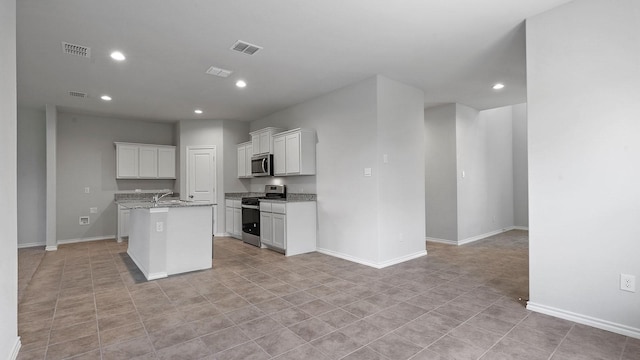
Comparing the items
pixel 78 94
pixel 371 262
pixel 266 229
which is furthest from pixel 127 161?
pixel 371 262

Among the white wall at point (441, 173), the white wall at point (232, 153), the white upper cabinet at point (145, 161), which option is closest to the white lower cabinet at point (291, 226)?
the white wall at point (232, 153)

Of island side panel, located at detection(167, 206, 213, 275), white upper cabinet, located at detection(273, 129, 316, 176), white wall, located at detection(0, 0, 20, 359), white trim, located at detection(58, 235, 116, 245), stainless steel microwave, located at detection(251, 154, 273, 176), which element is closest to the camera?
white wall, located at detection(0, 0, 20, 359)

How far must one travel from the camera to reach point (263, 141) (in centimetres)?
630

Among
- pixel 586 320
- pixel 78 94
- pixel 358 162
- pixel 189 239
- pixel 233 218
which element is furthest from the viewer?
pixel 233 218

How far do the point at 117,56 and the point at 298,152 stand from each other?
283 centimetres

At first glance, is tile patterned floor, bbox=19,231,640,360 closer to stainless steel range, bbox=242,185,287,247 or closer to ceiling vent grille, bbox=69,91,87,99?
stainless steel range, bbox=242,185,287,247

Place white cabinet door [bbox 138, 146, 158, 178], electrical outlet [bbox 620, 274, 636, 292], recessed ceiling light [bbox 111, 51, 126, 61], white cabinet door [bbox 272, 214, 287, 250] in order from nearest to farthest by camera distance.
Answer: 1. electrical outlet [bbox 620, 274, 636, 292]
2. recessed ceiling light [bbox 111, 51, 126, 61]
3. white cabinet door [bbox 272, 214, 287, 250]
4. white cabinet door [bbox 138, 146, 158, 178]

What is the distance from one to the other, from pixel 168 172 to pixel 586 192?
7.70 m

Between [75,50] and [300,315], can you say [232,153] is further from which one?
[300,315]

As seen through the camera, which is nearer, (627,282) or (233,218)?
(627,282)

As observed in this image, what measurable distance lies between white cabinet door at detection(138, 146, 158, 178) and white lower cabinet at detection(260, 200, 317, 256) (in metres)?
3.50

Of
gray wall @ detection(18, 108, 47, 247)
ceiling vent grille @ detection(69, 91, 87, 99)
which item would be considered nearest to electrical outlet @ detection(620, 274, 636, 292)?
ceiling vent grille @ detection(69, 91, 87, 99)

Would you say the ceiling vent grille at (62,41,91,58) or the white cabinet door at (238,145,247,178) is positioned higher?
the ceiling vent grille at (62,41,91,58)

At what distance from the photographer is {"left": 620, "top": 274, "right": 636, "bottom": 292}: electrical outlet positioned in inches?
92.9
